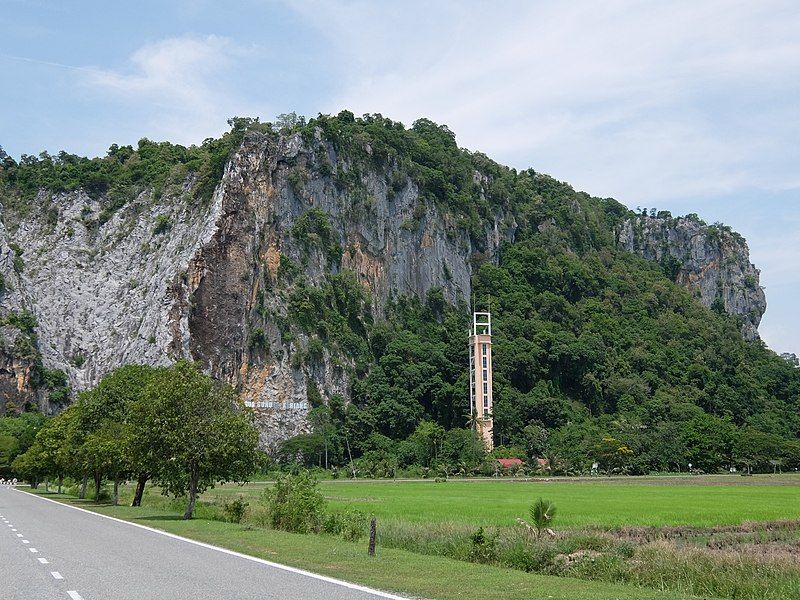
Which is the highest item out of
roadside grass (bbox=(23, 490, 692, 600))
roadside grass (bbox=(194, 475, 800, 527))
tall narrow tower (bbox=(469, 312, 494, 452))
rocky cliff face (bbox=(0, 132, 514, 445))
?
rocky cliff face (bbox=(0, 132, 514, 445))

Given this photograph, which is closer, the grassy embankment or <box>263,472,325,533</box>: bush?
the grassy embankment

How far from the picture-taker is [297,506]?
2677 centimetres

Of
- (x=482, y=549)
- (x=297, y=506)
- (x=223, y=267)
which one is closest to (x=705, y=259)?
(x=223, y=267)

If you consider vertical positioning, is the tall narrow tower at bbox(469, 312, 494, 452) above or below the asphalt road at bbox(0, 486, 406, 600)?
above

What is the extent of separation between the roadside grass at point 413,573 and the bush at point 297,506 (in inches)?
122

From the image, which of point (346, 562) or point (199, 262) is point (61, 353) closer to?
point (199, 262)

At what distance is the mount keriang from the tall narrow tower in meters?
2.32

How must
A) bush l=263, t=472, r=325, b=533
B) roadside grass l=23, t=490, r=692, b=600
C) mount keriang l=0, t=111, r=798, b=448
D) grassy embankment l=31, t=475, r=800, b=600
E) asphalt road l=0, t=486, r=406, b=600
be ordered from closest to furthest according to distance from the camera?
asphalt road l=0, t=486, r=406, b=600 < roadside grass l=23, t=490, r=692, b=600 < grassy embankment l=31, t=475, r=800, b=600 < bush l=263, t=472, r=325, b=533 < mount keriang l=0, t=111, r=798, b=448

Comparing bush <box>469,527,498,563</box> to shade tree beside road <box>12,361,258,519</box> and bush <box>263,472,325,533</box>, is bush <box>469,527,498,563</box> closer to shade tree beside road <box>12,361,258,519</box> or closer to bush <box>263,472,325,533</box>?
bush <box>263,472,325,533</box>

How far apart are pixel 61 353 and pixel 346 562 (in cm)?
10682

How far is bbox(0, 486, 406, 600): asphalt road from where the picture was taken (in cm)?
1220

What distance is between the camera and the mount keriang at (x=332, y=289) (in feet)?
366

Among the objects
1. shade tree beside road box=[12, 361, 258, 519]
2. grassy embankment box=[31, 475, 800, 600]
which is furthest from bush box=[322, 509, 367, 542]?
shade tree beside road box=[12, 361, 258, 519]

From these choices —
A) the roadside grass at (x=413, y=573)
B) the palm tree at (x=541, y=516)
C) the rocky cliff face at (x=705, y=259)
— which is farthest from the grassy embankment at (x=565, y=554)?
the rocky cliff face at (x=705, y=259)
